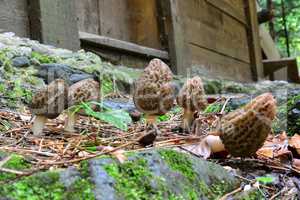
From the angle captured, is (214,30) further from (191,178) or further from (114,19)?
(191,178)

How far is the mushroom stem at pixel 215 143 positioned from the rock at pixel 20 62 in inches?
66.2

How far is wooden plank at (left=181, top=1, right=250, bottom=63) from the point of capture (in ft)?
20.1

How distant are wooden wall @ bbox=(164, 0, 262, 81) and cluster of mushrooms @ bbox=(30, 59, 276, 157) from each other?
343 centimetres

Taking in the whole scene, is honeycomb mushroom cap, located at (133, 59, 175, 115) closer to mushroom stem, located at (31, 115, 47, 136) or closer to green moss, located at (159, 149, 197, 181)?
mushroom stem, located at (31, 115, 47, 136)

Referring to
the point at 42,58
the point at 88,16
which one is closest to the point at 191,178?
the point at 42,58

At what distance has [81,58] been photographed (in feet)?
10.9

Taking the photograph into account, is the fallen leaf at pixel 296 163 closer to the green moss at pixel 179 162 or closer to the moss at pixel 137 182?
the green moss at pixel 179 162

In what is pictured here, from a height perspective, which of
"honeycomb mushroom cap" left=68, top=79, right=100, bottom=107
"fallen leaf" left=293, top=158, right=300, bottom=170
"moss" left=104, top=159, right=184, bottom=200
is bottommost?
"fallen leaf" left=293, top=158, right=300, bottom=170

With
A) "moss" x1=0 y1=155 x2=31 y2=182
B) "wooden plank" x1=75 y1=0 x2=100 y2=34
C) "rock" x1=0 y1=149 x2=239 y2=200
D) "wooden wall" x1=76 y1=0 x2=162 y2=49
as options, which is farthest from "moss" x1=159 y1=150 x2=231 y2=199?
Result: "wooden wall" x1=76 y1=0 x2=162 y2=49

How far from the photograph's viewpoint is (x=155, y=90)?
1.79m

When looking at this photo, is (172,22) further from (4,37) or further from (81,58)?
(4,37)

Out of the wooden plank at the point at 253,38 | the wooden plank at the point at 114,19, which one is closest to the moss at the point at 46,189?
the wooden plank at the point at 114,19

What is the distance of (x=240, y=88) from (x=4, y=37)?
3497mm

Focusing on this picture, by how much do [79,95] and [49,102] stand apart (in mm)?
143
